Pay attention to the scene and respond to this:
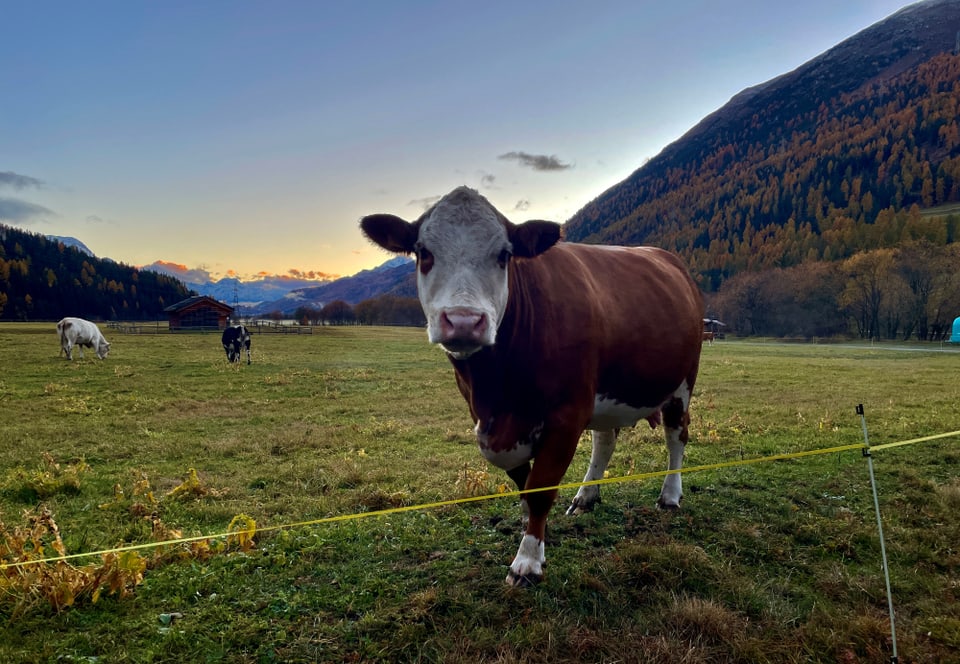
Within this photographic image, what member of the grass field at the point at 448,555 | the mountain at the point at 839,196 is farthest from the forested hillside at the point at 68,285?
the mountain at the point at 839,196

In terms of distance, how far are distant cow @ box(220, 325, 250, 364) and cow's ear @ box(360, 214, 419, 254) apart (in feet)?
74.0

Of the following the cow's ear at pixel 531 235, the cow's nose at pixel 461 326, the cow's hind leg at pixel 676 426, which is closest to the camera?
the cow's nose at pixel 461 326

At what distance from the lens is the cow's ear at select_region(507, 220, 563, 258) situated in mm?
3648

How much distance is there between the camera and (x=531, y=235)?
12.0ft

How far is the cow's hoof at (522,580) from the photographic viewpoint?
144 inches

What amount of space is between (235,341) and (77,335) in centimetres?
674

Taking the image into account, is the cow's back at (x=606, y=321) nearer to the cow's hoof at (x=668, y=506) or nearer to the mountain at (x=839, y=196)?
the cow's hoof at (x=668, y=506)

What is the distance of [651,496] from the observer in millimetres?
5660

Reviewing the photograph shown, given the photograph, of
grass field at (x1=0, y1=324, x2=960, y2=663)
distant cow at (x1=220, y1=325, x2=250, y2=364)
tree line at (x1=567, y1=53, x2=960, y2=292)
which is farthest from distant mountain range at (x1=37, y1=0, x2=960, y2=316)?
grass field at (x1=0, y1=324, x2=960, y2=663)

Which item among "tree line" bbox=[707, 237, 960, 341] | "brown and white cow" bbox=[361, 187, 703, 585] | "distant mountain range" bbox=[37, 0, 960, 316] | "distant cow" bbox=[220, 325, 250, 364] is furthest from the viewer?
"distant mountain range" bbox=[37, 0, 960, 316]

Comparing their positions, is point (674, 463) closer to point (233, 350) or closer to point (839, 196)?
point (233, 350)

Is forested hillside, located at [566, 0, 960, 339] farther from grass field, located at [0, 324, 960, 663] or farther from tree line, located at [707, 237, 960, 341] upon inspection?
grass field, located at [0, 324, 960, 663]

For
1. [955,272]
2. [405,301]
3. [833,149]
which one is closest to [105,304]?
[405,301]

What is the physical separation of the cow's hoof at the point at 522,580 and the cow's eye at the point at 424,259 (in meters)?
2.40
